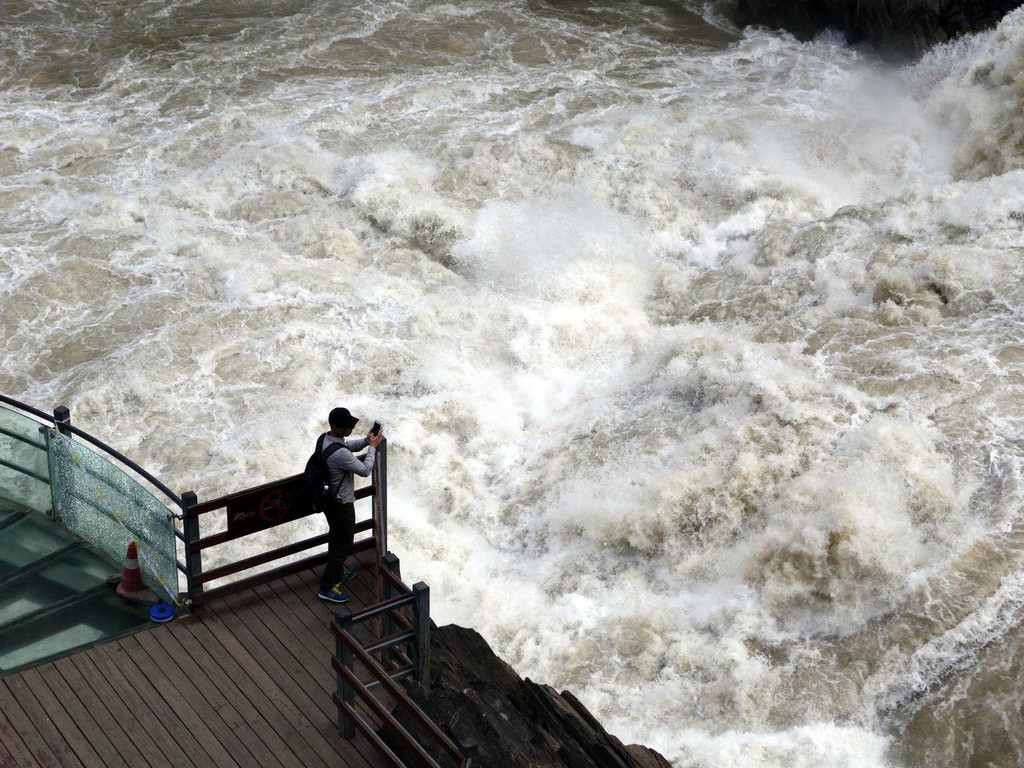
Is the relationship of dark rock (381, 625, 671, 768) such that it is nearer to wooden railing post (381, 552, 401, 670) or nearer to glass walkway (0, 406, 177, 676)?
wooden railing post (381, 552, 401, 670)

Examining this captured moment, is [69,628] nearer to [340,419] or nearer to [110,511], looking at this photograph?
[110,511]

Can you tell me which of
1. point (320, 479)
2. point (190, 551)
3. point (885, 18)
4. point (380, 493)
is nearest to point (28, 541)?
point (190, 551)

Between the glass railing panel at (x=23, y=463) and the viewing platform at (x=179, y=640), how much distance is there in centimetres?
1

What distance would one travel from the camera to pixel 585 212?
15.8 m

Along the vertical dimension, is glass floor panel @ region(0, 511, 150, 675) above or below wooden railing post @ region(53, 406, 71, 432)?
below

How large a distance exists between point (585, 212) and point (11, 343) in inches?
313

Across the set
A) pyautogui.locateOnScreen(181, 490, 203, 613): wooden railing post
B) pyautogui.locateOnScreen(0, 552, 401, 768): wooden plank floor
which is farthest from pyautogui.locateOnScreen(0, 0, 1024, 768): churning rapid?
pyautogui.locateOnScreen(181, 490, 203, 613): wooden railing post

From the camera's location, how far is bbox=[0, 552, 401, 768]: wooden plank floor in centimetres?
567

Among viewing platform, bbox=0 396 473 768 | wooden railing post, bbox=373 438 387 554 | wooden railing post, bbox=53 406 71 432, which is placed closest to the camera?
viewing platform, bbox=0 396 473 768

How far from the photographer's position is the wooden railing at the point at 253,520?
6.38 metres

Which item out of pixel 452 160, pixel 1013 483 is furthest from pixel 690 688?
pixel 452 160

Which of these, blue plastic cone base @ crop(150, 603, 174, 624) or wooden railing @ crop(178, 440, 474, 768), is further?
blue plastic cone base @ crop(150, 603, 174, 624)

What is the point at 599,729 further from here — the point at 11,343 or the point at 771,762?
the point at 11,343

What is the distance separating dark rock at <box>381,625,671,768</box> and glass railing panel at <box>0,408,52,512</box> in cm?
286
